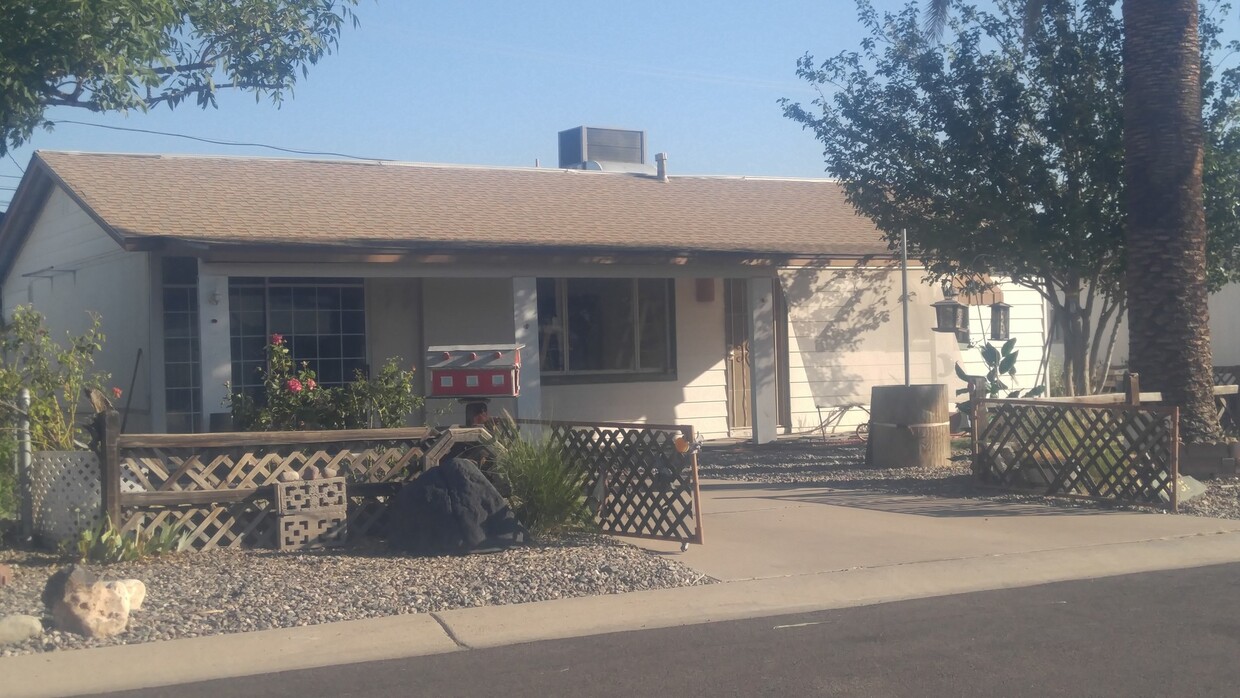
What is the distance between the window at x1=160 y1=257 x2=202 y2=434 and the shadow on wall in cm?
841

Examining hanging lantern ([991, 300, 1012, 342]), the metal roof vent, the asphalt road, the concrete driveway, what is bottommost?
the asphalt road

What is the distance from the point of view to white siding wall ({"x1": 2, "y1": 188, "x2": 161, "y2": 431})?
14.5m

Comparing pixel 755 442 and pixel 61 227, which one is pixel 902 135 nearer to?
pixel 755 442

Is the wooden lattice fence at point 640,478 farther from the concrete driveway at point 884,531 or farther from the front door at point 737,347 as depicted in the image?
the front door at point 737,347

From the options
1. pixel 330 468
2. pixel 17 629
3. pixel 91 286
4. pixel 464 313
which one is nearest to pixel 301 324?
pixel 464 313

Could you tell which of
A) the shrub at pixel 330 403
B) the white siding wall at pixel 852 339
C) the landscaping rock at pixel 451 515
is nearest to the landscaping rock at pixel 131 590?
the landscaping rock at pixel 451 515

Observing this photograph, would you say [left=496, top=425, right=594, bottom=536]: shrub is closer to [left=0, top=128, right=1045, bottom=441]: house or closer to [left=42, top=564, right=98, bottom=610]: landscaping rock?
[left=42, top=564, right=98, bottom=610]: landscaping rock

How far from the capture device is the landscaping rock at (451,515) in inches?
356

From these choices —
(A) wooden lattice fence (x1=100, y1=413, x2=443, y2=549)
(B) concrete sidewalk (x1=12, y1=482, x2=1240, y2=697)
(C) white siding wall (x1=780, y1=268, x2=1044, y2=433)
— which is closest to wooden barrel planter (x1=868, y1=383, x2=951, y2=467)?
(B) concrete sidewalk (x1=12, y1=482, x2=1240, y2=697)

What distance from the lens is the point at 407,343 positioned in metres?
16.0

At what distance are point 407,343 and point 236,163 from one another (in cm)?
402

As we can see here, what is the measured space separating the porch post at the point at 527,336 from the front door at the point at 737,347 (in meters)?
4.11

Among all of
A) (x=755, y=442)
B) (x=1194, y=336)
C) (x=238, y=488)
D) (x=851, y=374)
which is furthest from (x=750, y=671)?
(x=851, y=374)

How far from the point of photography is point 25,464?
9672 mm
